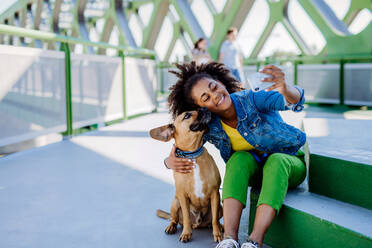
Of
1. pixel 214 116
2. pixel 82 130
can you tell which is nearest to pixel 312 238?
pixel 214 116

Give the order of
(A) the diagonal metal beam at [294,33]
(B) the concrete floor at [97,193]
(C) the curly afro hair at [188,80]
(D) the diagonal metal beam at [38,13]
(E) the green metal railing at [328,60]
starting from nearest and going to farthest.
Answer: (B) the concrete floor at [97,193] → (C) the curly afro hair at [188,80] → (E) the green metal railing at [328,60] → (A) the diagonal metal beam at [294,33] → (D) the diagonal metal beam at [38,13]

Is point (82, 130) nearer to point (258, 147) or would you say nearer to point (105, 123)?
point (105, 123)

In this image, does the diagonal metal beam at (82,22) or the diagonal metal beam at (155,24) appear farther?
the diagonal metal beam at (82,22)

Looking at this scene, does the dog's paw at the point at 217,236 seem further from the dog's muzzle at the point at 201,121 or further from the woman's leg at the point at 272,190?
the dog's muzzle at the point at 201,121

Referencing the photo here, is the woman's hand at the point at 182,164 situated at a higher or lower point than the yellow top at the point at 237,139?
lower

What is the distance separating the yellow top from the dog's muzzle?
19 centimetres

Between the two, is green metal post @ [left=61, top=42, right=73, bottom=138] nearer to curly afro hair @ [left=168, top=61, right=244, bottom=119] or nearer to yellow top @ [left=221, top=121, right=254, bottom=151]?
curly afro hair @ [left=168, top=61, right=244, bottom=119]

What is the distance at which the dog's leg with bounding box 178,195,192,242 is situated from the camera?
1.77 m

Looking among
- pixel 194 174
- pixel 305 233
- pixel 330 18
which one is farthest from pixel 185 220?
pixel 330 18

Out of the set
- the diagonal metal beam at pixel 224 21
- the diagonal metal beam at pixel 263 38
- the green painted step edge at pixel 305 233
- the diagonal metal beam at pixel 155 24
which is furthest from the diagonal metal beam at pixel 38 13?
the green painted step edge at pixel 305 233

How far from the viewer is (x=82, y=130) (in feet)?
16.8

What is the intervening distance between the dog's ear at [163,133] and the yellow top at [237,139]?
1.13 feet

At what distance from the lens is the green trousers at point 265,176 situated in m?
1.56

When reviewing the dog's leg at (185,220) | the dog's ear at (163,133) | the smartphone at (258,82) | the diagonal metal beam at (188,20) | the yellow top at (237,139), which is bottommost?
the dog's leg at (185,220)
